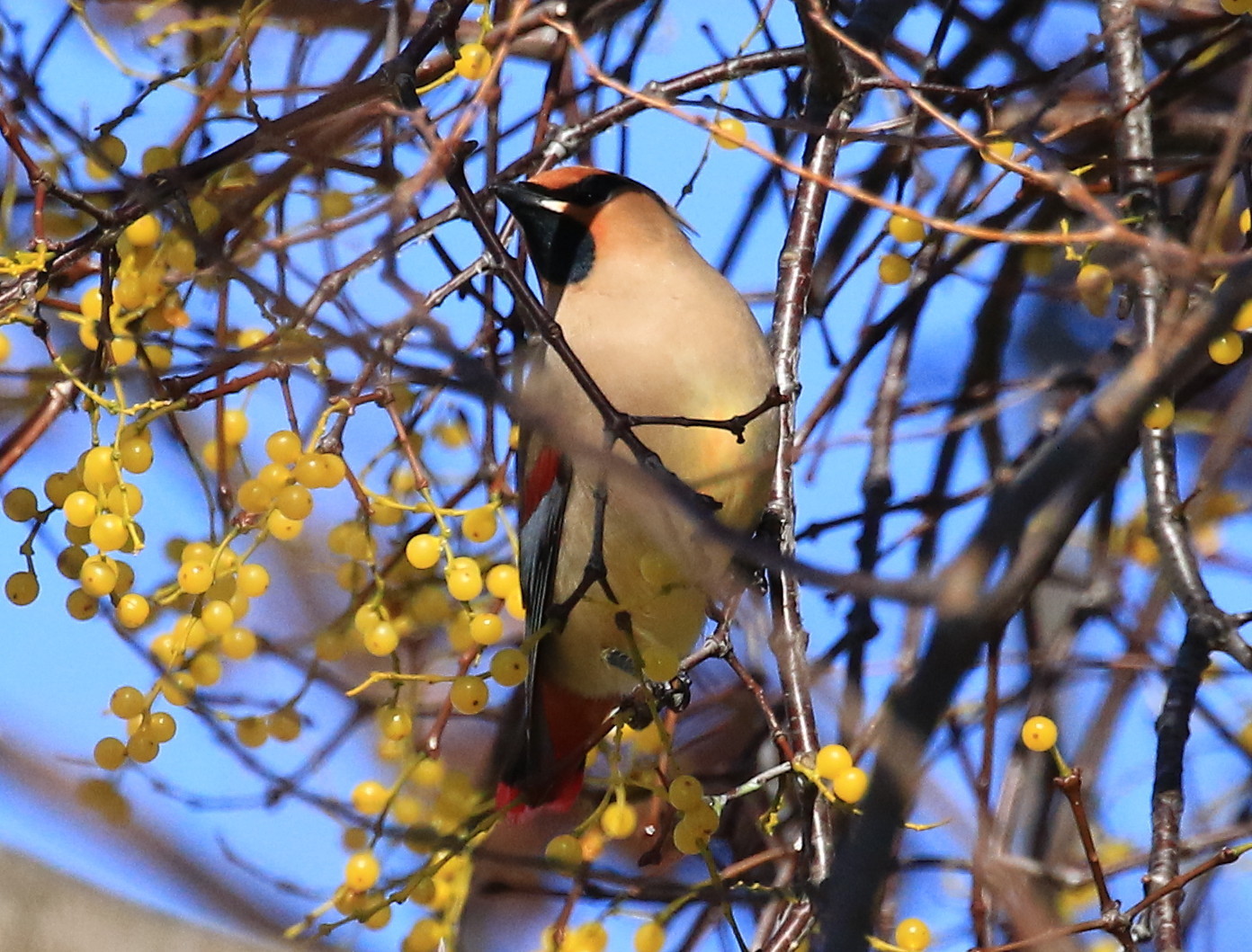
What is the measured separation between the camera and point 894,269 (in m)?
2.48

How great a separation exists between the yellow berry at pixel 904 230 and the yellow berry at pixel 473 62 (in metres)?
0.61

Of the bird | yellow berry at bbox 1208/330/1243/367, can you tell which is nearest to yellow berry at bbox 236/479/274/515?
the bird

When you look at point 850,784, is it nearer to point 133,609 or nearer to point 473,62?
point 133,609

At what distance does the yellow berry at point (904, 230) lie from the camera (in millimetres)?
2416

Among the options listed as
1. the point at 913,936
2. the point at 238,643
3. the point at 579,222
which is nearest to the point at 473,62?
the point at 579,222

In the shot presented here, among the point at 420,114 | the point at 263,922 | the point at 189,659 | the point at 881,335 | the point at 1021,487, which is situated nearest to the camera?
the point at 1021,487

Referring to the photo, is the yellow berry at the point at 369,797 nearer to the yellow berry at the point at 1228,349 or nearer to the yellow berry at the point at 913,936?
the yellow berry at the point at 913,936

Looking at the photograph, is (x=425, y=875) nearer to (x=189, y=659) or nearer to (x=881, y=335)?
(x=189, y=659)

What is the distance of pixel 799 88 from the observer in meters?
2.87

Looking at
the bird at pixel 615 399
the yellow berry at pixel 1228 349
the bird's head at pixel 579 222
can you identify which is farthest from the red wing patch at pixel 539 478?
the yellow berry at pixel 1228 349

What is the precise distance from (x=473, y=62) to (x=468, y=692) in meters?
0.82

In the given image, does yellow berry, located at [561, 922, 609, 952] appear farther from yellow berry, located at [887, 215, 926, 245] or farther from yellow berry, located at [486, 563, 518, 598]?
yellow berry, located at [887, 215, 926, 245]

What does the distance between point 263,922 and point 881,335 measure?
136 centimetres

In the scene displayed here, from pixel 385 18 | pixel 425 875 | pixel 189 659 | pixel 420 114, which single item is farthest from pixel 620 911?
pixel 385 18
